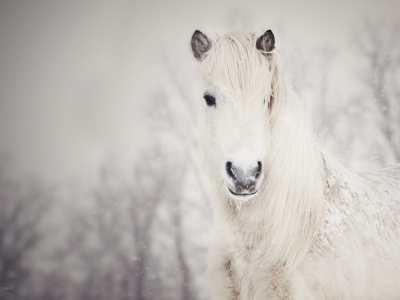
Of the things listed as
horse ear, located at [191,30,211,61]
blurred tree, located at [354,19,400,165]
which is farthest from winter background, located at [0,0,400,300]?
horse ear, located at [191,30,211,61]

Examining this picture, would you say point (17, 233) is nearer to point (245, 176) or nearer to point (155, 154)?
point (155, 154)

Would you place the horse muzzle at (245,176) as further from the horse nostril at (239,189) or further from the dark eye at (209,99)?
the dark eye at (209,99)

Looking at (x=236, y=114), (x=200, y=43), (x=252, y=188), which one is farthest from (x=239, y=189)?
(x=200, y=43)

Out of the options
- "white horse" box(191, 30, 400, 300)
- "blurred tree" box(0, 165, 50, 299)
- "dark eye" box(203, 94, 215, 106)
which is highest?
"dark eye" box(203, 94, 215, 106)

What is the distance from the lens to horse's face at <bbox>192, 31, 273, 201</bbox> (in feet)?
3.42

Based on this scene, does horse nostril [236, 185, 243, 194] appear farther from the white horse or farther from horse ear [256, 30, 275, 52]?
horse ear [256, 30, 275, 52]

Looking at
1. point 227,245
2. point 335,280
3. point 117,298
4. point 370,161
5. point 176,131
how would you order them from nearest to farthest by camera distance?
point 335,280
point 227,245
point 370,161
point 176,131
point 117,298

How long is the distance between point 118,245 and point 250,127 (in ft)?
20.3

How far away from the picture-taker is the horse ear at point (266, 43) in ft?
4.24

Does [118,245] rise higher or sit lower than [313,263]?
lower

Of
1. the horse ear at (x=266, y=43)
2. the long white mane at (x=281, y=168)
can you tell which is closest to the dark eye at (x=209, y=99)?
the long white mane at (x=281, y=168)

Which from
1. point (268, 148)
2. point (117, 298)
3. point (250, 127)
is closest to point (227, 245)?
point (268, 148)

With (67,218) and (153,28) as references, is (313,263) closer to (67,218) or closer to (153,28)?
(67,218)

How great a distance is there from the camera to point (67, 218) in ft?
19.2
